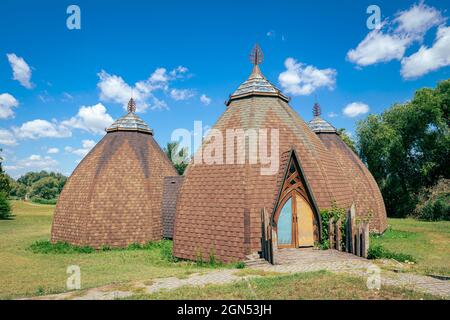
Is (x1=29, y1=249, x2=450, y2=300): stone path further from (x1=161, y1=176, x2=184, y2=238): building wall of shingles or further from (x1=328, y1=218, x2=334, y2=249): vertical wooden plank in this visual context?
(x1=161, y1=176, x2=184, y2=238): building wall of shingles

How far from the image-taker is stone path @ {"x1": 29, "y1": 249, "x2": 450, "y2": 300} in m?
7.15

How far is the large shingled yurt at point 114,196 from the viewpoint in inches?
628

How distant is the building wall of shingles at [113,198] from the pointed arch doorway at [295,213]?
8.43m

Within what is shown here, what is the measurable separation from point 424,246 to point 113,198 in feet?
57.5

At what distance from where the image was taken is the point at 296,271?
895 cm

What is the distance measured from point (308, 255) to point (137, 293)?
260 inches

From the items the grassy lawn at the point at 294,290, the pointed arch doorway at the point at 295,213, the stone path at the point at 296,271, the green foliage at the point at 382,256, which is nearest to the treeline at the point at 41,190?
the pointed arch doorway at the point at 295,213

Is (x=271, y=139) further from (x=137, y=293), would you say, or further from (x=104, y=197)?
(x=104, y=197)

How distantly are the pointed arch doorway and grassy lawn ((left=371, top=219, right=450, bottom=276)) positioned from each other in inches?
154

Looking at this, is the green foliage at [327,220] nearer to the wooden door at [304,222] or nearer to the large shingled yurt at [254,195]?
the large shingled yurt at [254,195]

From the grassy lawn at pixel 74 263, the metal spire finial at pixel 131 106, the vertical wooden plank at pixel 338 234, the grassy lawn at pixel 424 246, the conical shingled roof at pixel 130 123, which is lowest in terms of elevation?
the grassy lawn at pixel 74 263

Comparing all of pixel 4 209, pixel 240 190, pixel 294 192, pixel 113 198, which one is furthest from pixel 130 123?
pixel 4 209

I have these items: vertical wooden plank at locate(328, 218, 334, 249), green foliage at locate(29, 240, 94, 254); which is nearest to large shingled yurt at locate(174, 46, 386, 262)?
vertical wooden plank at locate(328, 218, 334, 249)

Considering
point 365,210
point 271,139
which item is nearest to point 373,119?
point 365,210
